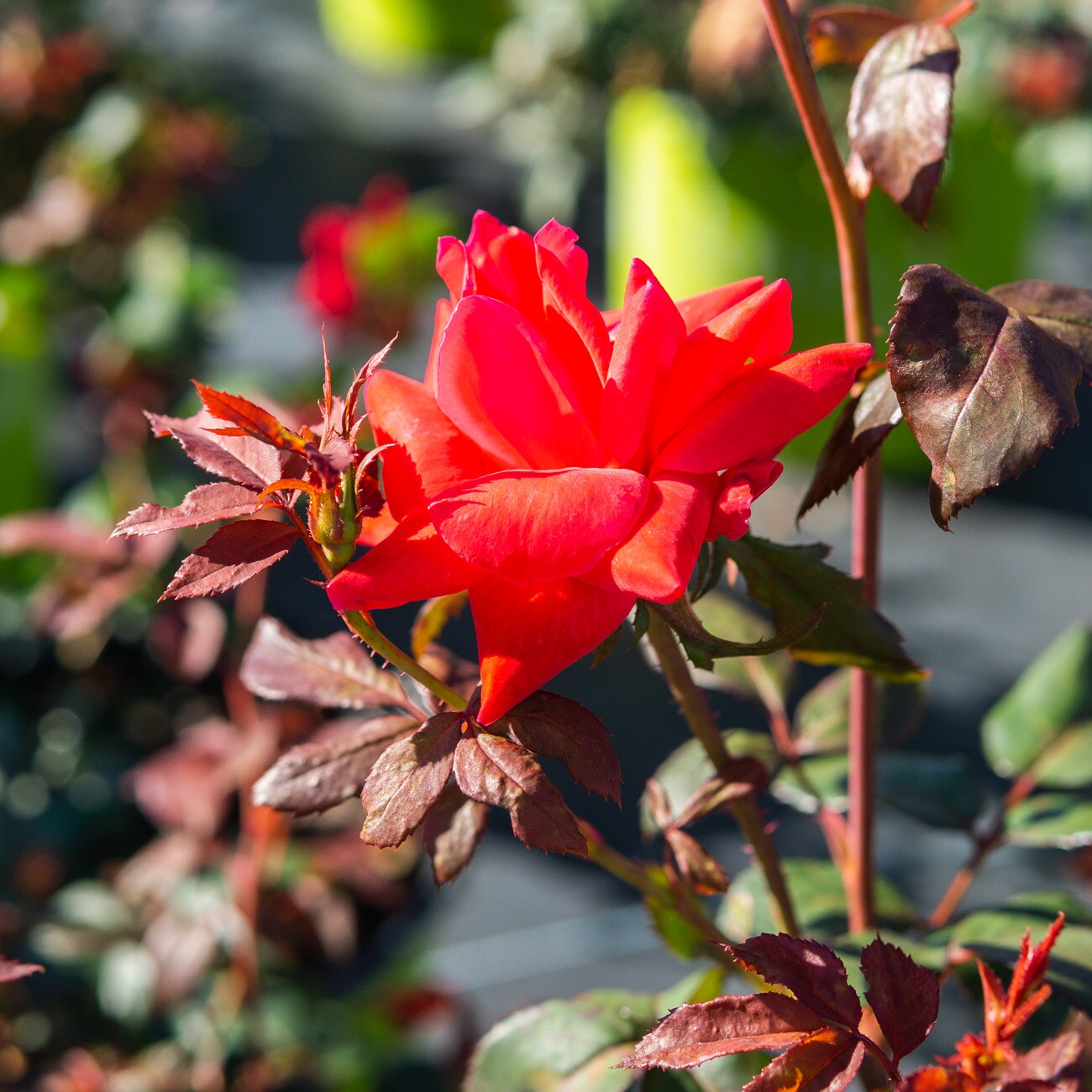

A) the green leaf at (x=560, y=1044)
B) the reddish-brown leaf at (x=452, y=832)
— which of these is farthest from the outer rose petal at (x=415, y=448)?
the green leaf at (x=560, y=1044)

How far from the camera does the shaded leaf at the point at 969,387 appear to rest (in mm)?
288

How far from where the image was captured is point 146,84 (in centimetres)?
158

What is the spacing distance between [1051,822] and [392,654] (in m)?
0.34

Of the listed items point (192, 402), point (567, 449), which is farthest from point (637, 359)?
point (192, 402)

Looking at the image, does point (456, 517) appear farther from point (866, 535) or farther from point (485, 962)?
point (485, 962)

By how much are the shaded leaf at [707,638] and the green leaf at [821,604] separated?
0.11 ft

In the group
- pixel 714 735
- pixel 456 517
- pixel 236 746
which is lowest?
pixel 236 746

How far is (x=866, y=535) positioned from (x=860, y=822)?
0.12 meters

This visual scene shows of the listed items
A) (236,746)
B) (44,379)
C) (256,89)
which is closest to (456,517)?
(236,746)

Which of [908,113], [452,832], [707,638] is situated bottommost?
[452,832]

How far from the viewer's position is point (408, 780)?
12.0 inches

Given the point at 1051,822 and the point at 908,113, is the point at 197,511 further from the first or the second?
the point at 1051,822

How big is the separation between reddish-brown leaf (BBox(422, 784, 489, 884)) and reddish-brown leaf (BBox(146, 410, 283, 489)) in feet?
0.39

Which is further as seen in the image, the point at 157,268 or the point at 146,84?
the point at 146,84
